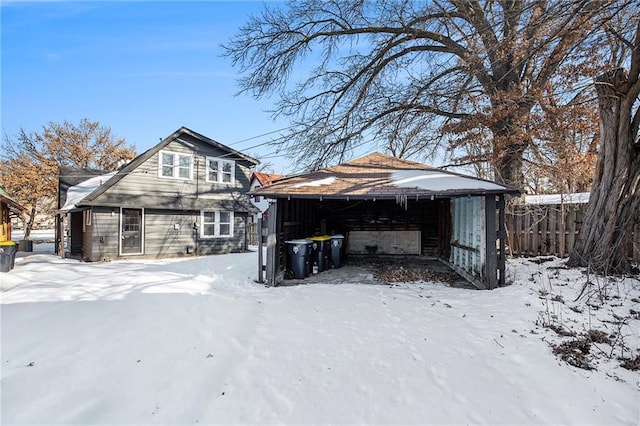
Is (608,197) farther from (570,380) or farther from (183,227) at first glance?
(183,227)

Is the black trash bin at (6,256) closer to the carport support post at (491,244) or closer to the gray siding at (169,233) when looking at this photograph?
the gray siding at (169,233)

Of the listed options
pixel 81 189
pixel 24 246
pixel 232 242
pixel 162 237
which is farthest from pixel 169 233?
pixel 24 246

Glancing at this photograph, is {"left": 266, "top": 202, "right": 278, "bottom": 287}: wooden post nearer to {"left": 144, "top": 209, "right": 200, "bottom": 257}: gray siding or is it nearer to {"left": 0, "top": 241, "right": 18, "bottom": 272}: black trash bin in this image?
{"left": 0, "top": 241, "right": 18, "bottom": 272}: black trash bin

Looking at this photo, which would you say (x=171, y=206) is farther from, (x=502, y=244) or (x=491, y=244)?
(x=502, y=244)

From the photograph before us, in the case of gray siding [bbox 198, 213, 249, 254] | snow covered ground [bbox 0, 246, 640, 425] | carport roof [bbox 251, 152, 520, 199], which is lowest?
snow covered ground [bbox 0, 246, 640, 425]

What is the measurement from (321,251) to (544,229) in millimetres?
6480

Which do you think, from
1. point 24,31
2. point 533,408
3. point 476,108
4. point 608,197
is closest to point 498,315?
point 533,408

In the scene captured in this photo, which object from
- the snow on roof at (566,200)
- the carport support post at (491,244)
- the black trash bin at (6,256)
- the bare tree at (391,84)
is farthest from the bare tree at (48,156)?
the snow on roof at (566,200)

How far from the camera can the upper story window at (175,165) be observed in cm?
1360

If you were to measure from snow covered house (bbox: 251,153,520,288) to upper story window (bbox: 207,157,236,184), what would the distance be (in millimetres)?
5895

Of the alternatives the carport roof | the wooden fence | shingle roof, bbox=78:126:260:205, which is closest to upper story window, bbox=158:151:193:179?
shingle roof, bbox=78:126:260:205

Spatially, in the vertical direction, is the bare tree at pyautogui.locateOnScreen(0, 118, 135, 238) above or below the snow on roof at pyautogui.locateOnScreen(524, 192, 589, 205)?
above

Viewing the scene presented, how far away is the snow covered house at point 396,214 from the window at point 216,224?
5.60m

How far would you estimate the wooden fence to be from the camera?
8.10m
